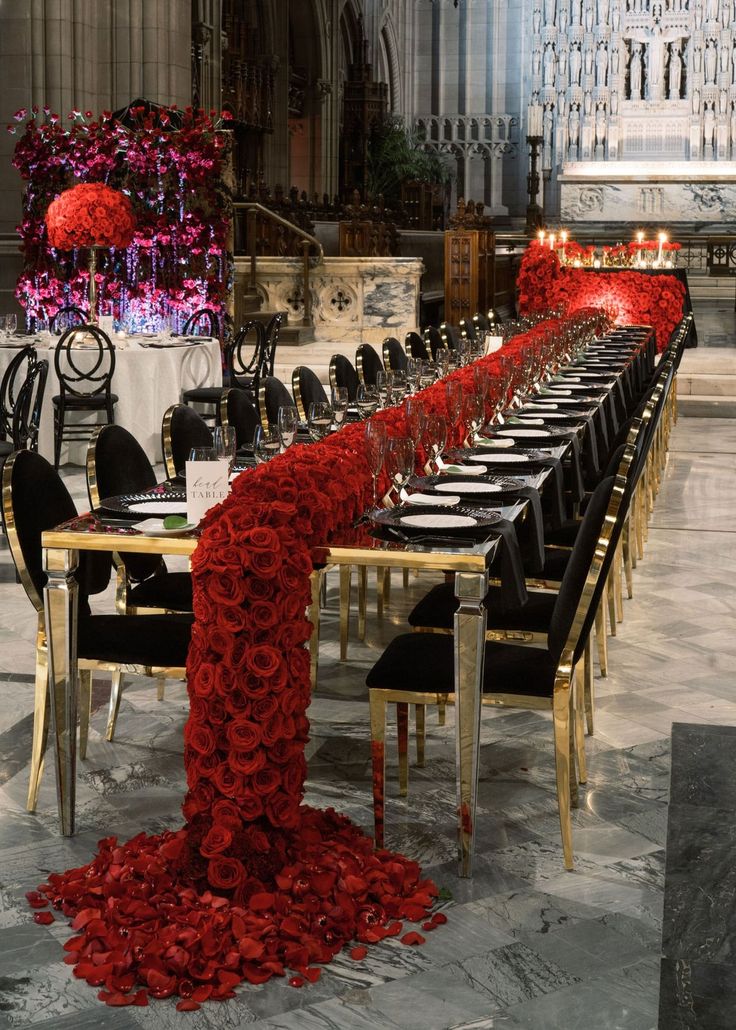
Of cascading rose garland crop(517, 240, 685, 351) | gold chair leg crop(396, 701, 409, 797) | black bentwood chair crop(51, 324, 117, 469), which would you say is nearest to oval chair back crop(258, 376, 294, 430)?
gold chair leg crop(396, 701, 409, 797)

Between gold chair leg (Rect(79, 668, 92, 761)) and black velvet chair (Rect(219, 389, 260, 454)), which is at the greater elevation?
black velvet chair (Rect(219, 389, 260, 454))

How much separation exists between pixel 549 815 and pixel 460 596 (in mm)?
845

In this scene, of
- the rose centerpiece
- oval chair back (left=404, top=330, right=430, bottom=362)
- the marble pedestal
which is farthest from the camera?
the marble pedestal

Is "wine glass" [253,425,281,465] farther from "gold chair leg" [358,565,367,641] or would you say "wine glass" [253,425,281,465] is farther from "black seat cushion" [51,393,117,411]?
"black seat cushion" [51,393,117,411]

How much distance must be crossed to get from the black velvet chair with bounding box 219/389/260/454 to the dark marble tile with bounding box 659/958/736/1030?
122 inches

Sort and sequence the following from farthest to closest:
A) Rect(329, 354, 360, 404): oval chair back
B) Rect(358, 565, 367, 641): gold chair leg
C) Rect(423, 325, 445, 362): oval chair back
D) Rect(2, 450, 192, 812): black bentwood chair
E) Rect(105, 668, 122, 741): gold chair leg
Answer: Rect(423, 325, 445, 362): oval chair back
Rect(329, 354, 360, 404): oval chair back
Rect(358, 565, 367, 641): gold chair leg
Rect(105, 668, 122, 741): gold chair leg
Rect(2, 450, 192, 812): black bentwood chair

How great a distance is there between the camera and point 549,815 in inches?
142

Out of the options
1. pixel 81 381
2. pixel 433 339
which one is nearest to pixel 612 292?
pixel 433 339

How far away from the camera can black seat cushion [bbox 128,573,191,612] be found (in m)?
4.05

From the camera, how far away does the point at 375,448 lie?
3.59 m

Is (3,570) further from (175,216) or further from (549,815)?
(175,216)

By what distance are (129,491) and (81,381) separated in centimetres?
497

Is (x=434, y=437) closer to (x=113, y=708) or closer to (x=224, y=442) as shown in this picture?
(x=224, y=442)

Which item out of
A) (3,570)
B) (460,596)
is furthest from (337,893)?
(3,570)
